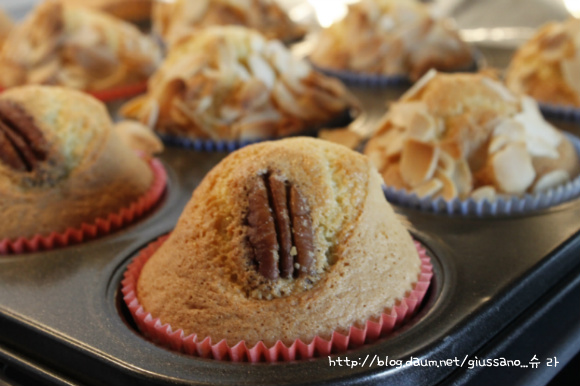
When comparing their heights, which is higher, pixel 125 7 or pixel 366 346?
pixel 366 346

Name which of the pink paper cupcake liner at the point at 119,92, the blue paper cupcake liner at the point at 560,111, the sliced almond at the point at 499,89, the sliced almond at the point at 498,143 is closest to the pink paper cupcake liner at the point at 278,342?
the sliced almond at the point at 498,143

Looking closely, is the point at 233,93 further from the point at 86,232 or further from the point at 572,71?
the point at 572,71

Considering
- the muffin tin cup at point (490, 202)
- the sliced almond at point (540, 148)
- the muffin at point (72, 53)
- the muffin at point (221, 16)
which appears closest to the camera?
the muffin tin cup at point (490, 202)

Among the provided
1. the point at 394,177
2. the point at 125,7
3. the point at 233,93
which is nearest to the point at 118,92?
the point at 233,93

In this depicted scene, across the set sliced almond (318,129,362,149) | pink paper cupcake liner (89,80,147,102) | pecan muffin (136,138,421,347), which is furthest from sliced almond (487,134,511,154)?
pink paper cupcake liner (89,80,147,102)

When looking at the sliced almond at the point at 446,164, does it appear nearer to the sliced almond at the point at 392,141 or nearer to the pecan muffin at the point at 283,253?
the sliced almond at the point at 392,141
